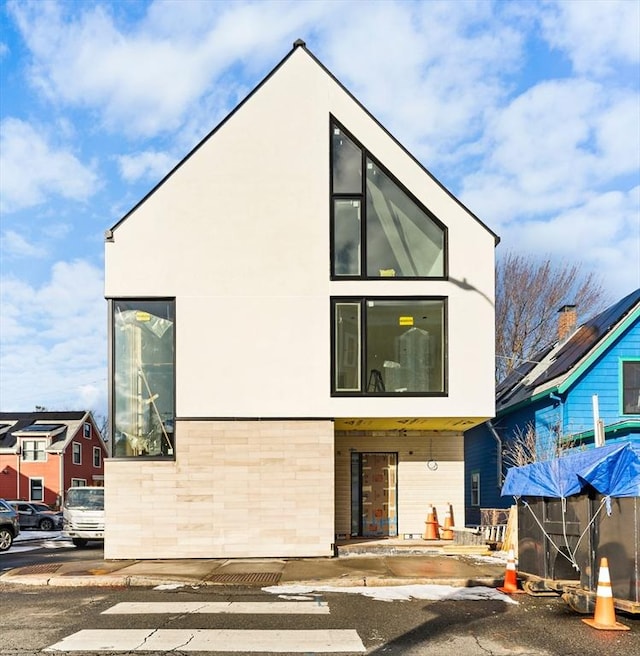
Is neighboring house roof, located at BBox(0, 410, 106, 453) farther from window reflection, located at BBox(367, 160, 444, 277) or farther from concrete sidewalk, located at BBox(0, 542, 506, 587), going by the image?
window reflection, located at BBox(367, 160, 444, 277)

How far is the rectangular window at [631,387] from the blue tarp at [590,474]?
8720 millimetres

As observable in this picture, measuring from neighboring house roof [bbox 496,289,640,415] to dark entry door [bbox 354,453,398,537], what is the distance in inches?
184

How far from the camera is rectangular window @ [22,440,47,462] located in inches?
1674

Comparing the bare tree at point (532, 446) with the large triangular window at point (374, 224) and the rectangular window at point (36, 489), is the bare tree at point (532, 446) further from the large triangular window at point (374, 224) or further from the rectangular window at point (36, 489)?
the rectangular window at point (36, 489)

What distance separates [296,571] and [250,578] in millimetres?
1089

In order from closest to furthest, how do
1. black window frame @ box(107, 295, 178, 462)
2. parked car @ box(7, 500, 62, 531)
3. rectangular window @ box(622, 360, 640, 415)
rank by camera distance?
black window frame @ box(107, 295, 178, 462) < rectangular window @ box(622, 360, 640, 415) < parked car @ box(7, 500, 62, 531)

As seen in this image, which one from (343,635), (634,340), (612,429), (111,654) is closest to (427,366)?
(612,429)

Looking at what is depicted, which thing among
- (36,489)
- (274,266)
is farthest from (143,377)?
(36,489)

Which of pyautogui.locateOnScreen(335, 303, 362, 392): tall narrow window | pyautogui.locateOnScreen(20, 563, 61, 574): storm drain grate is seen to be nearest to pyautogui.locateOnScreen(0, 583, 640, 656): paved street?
pyautogui.locateOnScreen(20, 563, 61, 574): storm drain grate

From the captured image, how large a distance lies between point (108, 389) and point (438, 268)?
7763 mm

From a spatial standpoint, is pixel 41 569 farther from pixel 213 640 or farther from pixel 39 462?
pixel 39 462

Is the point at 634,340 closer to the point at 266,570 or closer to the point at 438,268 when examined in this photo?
the point at 438,268

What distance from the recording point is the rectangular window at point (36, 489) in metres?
42.2

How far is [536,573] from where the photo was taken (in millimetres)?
10461
